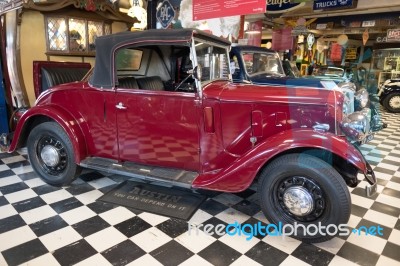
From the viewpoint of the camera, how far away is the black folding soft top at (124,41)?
2.43m

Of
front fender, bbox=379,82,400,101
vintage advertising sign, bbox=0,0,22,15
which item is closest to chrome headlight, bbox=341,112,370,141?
vintage advertising sign, bbox=0,0,22,15

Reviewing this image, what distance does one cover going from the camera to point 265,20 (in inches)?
417

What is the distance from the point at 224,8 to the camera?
3912mm

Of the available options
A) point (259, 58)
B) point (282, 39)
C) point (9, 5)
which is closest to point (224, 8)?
point (259, 58)

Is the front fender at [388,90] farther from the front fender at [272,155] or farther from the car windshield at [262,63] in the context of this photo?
the front fender at [272,155]

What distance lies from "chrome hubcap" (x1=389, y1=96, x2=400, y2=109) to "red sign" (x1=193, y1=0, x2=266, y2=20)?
25.6 feet

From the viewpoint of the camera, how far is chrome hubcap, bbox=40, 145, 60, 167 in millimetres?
3092

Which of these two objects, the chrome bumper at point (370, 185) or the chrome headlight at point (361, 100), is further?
the chrome headlight at point (361, 100)

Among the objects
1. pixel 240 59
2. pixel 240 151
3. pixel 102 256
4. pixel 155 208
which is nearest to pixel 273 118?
pixel 240 151

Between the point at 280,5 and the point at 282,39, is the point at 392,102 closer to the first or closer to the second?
the point at 282,39

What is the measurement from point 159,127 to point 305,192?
1409 mm

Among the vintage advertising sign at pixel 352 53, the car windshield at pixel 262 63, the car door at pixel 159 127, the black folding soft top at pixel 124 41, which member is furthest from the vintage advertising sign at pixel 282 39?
the vintage advertising sign at pixel 352 53

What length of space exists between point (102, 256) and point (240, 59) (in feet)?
12.6

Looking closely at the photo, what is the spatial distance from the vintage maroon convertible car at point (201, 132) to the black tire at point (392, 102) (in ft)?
27.4
